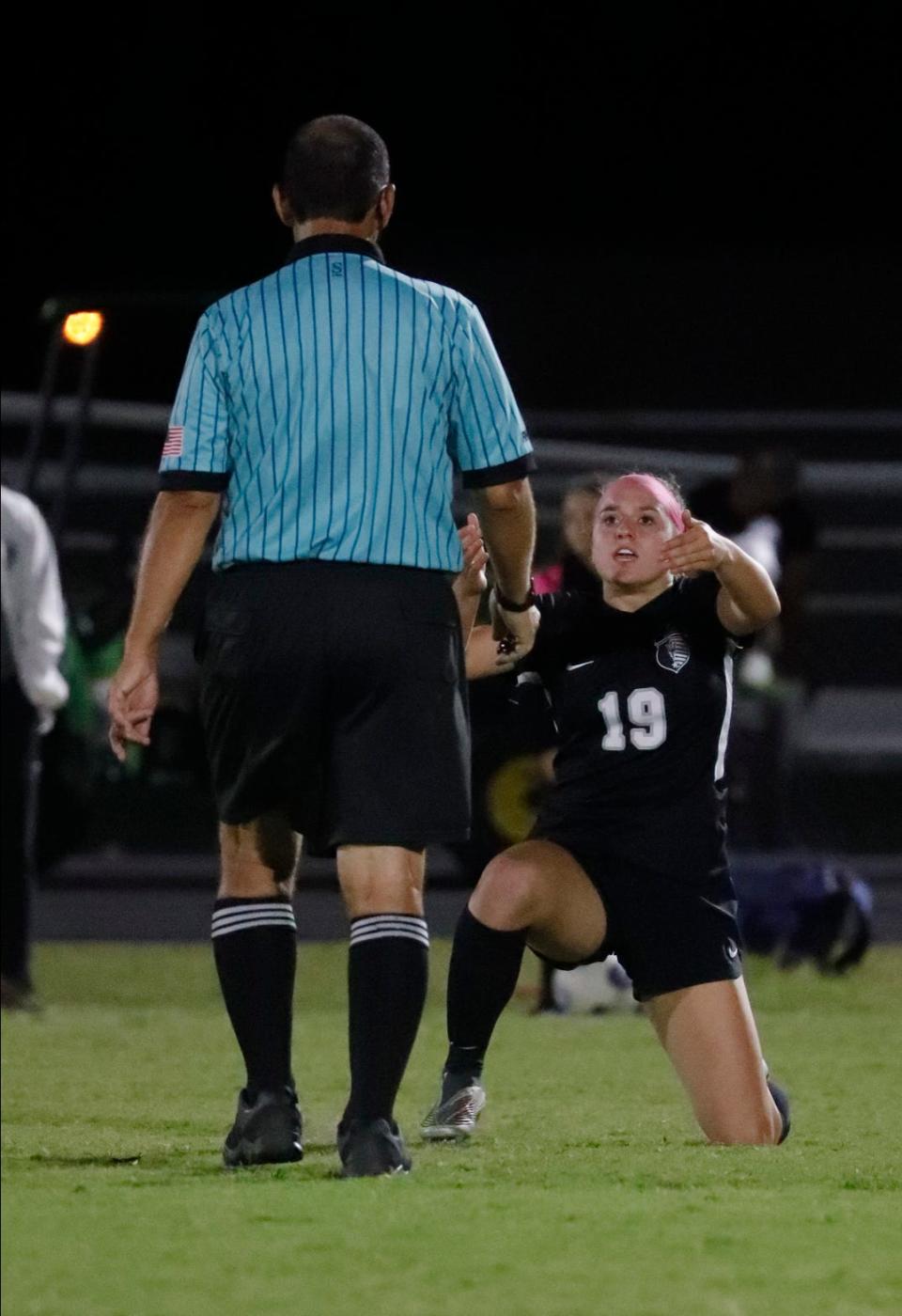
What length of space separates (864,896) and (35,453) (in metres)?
4.30

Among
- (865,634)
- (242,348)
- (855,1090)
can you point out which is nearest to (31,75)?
(865,634)

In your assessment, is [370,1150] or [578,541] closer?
Result: [370,1150]

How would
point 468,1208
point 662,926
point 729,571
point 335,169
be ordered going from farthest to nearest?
point 662,926, point 729,571, point 335,169, point 468,1208

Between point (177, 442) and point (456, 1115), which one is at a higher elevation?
point (177, 442)

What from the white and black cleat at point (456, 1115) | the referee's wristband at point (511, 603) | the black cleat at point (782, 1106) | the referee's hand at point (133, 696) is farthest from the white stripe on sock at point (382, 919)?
the black cleat at point (782, 1106)

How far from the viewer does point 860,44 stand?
16359 millimetres

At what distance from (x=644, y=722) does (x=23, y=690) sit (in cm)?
365

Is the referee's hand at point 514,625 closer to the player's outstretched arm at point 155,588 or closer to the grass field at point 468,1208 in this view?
the player's outstretched arm at point 155,588

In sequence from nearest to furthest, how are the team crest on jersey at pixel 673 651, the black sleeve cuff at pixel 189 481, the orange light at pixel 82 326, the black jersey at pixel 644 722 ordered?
the black sleeve cuff at pixel 189 481 < the black jersey at pixel 644 722 < the team crest on jersey at pixel 673 651 < the orange light at pixel 82 326

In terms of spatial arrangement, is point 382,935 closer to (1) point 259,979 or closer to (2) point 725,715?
(1) point 259,979

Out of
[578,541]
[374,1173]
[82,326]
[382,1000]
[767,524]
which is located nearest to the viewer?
[374,1173]

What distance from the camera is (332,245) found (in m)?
4.18

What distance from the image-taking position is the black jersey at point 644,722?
5.08 meters

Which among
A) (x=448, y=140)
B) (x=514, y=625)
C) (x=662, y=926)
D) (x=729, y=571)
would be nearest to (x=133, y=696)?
(x=514, y=625)
